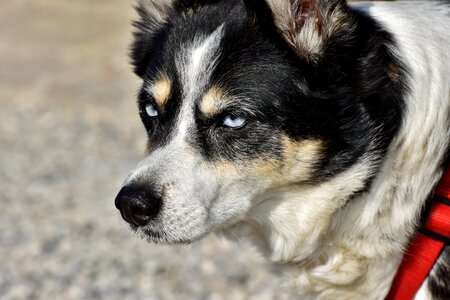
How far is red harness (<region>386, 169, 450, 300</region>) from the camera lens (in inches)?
145

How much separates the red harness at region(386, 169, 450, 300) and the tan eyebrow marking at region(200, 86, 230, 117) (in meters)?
1.01

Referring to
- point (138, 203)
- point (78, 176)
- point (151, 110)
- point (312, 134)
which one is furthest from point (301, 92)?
point (78, 176)

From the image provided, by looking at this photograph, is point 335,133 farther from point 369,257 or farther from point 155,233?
point 155,233

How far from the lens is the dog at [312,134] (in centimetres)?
370

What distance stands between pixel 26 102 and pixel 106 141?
2.18 m

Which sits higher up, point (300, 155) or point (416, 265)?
point (300, 155)

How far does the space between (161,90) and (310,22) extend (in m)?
0.74

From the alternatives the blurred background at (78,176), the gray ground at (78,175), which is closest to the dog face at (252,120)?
the blurred background at (78,176)

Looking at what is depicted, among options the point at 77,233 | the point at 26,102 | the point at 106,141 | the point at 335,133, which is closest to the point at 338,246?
the point at 335,133

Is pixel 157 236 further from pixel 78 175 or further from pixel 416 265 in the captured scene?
pixel 78 175

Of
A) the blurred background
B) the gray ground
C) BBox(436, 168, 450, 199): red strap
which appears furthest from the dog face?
the gray ground

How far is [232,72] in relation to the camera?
3840 millimetres

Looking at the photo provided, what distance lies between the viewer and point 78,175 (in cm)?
857

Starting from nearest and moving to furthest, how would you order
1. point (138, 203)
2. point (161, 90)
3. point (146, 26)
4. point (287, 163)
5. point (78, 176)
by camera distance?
point (138, 203)
point (287, 163)
point (161, 90)
point (146, 26)
point (78, 176)
